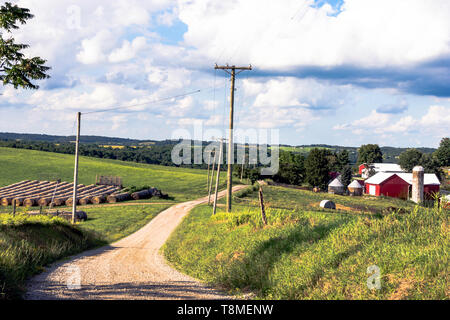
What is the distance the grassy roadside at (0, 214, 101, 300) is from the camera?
921 centimetres

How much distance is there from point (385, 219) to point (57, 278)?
934 centimetres

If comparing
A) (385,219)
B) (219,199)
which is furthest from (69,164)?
Result: (385,219)

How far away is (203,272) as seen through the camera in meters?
13.0

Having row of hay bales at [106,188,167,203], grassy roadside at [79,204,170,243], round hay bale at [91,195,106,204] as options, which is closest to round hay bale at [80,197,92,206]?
round hay bale at [91,195,106,204]

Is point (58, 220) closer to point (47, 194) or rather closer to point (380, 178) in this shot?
point (47, 194)

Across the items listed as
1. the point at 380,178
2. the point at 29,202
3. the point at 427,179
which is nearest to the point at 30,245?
the point at 29,202

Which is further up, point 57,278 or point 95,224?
point 57,278

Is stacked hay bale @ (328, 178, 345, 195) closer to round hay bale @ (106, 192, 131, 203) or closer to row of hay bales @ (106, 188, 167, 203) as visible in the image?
row of hay bales @ (106, 188, 167, 203)

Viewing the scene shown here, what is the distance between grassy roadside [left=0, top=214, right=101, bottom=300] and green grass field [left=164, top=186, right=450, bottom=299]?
504 cm

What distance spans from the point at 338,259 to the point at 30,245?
10448 mm

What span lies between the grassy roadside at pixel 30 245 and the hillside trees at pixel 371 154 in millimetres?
115822

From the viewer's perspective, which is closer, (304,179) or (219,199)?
(219,199)
